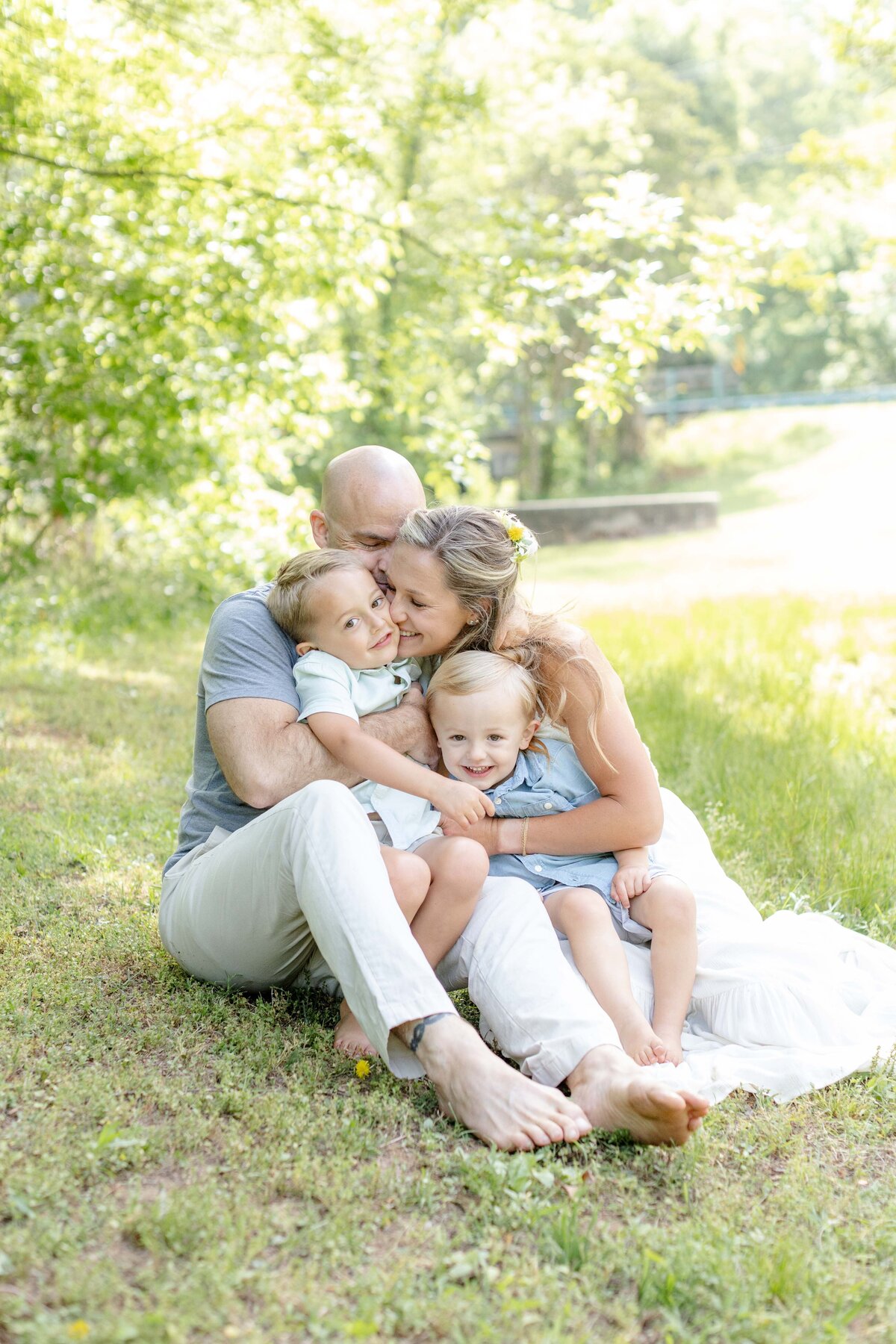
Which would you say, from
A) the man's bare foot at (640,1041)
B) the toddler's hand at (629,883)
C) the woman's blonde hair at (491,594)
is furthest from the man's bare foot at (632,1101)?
the woman's blonde hair at (491,594)

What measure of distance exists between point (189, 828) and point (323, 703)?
20.8 inches

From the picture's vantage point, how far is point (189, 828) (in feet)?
9.84

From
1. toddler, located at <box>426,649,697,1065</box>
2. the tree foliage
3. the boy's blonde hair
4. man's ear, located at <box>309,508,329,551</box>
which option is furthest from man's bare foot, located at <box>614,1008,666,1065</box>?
the tree foliage

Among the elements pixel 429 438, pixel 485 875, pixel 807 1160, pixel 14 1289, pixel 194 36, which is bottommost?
pixel 807 1160

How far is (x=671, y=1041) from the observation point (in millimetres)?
2719

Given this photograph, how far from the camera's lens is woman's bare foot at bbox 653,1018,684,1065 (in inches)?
104

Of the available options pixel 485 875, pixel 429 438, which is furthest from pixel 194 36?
pixel 485 875

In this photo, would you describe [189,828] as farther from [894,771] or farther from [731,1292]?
[894,771]

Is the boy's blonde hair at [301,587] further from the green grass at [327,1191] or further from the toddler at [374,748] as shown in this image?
the green grass at [327,1191]

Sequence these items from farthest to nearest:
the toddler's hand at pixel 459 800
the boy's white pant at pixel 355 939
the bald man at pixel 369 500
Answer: the bald man at pixel 369 500 → the toddler's hand at pixel 459 800 → the boy's white pant at pixel 355 939

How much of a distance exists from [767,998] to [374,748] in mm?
1088

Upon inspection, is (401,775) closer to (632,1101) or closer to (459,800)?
(459,800)

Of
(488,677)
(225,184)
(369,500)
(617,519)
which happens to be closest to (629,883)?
(488,677)

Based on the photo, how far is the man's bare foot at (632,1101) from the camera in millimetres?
2217
